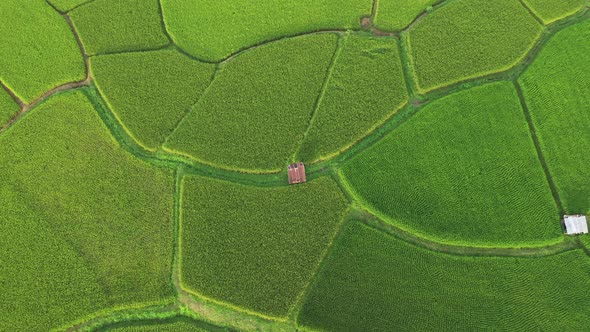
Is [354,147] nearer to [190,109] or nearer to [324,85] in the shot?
[324,85]

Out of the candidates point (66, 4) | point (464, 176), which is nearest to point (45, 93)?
point (66, 4)

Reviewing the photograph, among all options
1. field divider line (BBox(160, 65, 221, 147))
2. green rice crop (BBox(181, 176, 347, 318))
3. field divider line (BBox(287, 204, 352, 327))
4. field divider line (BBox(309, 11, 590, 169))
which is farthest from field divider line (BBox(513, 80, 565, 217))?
field divider line (BBox(160, 65, 221, 147))

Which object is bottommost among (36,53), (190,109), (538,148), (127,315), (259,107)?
(127,315)

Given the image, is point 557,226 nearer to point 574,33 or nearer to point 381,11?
point 574,33

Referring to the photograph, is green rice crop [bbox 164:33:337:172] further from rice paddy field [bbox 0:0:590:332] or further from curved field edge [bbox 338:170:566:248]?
curved field edge [bbox 338:170:566:248]

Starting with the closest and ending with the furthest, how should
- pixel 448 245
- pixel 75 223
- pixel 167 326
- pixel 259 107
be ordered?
pixel 167 326
pixel 448 245
pixel 75 223
pixel 259 107

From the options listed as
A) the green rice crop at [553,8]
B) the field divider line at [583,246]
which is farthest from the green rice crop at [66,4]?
the field divider line at [583,246]
